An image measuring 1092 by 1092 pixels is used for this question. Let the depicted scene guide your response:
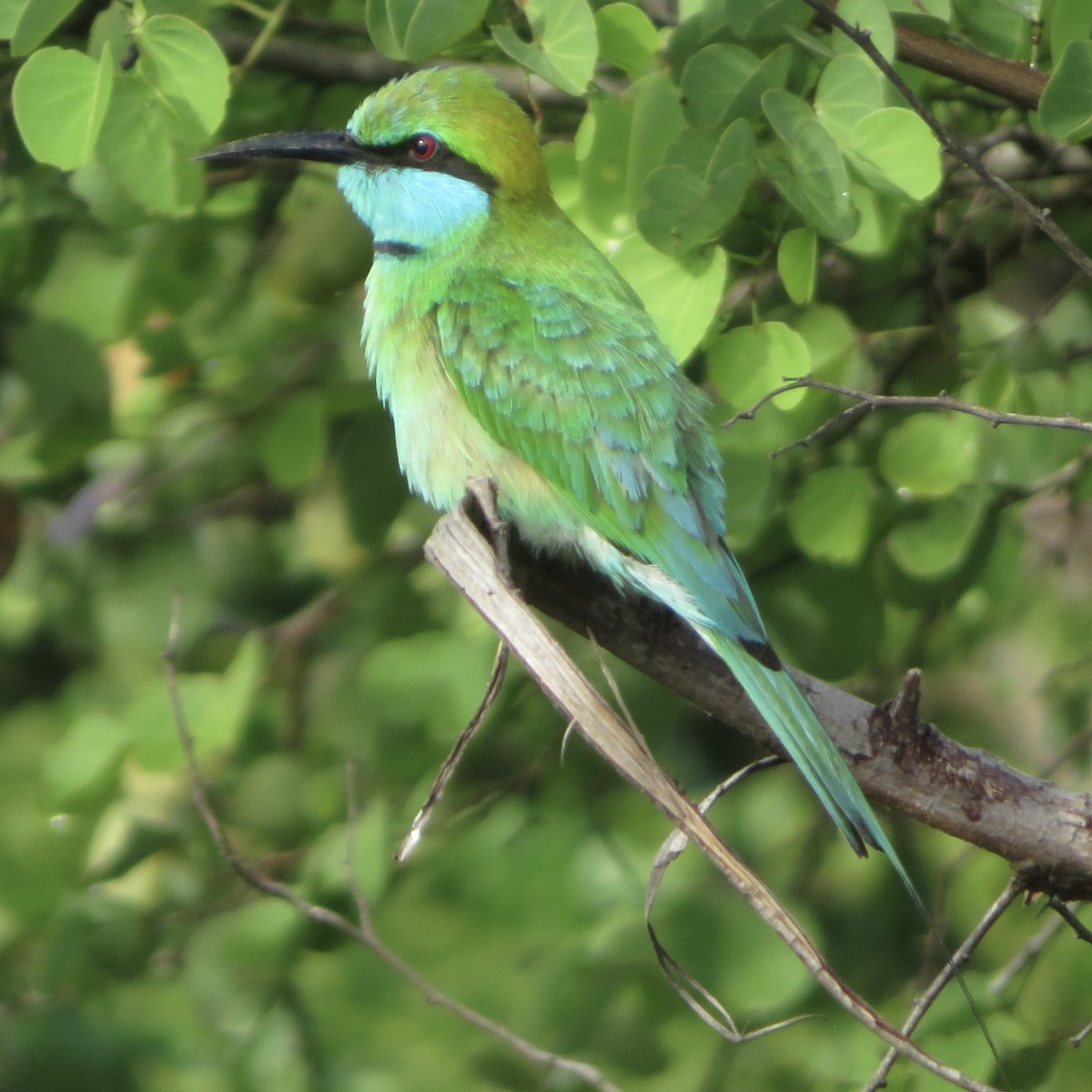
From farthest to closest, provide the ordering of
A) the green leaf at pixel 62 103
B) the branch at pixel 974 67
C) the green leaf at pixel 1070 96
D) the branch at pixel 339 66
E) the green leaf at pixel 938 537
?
the branch at pixel 339 66 < the green leaf at pixel 938 537 < the branch at pixel 974 67 < the green leaf at pixel 62 103 < the green leaf at pixel 1070 96

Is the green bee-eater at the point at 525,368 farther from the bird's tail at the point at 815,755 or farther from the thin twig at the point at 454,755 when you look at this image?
the thin twig at the point at 454,755

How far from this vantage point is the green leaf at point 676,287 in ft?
6.38

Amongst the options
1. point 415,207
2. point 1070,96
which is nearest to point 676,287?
point 1070,96

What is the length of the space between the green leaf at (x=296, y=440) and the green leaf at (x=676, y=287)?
78 cm

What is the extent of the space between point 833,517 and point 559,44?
765 mm

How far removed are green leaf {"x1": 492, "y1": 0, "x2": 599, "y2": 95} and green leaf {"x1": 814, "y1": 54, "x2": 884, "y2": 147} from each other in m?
0.28

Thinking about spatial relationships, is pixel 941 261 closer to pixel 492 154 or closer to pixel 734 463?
pixel 734 463

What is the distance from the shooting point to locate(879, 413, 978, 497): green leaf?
212cm

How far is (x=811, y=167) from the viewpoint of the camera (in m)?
1.83

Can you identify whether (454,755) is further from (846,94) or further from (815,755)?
(846,94)

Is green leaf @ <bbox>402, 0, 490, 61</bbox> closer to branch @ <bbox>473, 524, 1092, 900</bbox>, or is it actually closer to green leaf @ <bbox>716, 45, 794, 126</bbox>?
green leaf @ <bbox>716, 45, 794, 126</bbox>

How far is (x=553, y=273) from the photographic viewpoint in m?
2.35

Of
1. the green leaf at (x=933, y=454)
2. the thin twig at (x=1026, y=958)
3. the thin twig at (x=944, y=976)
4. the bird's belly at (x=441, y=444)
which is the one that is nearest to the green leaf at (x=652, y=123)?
the bird's belly at (x=441, y=444)

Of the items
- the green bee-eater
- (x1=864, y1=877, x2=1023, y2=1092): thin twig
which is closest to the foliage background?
the green bee-eater
